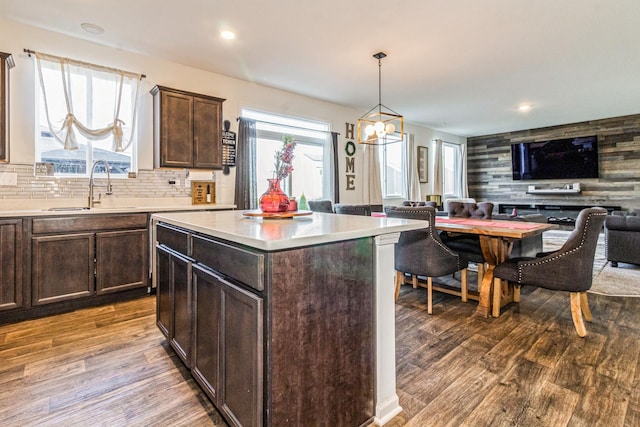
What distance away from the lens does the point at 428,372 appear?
1936mm

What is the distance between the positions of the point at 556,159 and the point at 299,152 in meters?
6.86

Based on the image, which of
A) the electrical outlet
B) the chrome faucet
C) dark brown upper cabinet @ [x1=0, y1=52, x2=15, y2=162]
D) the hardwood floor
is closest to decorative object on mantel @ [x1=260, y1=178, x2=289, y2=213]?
the hardwood floor

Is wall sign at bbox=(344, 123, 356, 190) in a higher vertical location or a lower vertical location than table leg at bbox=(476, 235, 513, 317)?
higher

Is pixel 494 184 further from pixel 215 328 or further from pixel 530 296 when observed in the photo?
pixel 215 328

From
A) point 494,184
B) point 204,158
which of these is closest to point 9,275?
point 204,158

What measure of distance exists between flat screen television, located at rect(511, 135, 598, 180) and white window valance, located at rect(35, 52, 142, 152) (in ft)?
29.7

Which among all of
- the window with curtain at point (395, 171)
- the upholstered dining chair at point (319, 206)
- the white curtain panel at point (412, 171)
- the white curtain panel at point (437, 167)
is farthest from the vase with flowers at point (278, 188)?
the white curtain panel at point (437, 167)

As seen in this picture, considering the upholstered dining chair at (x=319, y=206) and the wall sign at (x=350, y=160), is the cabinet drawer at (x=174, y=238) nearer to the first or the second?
the upholstered dining chair at (x=319, y=206)

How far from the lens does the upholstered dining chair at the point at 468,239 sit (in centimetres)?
329

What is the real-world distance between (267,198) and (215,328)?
2.84 feet

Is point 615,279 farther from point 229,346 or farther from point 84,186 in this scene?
point 84,186

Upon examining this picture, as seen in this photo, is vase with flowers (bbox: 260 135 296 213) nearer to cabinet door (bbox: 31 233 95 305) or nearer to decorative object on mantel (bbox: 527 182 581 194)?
cabinet door (bbox: 31 233 95 305)

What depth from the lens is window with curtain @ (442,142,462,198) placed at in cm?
930

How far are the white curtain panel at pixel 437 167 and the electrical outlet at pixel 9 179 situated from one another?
7.97 meters
